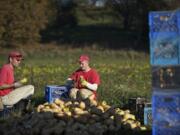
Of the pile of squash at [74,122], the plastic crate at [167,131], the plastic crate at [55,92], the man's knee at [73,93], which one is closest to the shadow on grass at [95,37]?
the plastic crate at [55,92]

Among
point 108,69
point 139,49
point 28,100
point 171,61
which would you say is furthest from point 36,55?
point 171,61

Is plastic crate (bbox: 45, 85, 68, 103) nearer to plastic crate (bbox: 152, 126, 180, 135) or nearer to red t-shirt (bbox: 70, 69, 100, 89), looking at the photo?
red t-shirt (bbox: 70, 69, 100, 89)

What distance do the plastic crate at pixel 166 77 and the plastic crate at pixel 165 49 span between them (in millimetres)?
66

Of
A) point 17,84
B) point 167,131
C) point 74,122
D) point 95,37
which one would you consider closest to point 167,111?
point 167,131

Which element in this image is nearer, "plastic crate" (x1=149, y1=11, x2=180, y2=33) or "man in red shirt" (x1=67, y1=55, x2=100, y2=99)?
"plastic crate" (x1=149, y1=11, x2=180, y2=33)

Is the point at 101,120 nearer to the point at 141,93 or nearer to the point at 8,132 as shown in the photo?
the point at 8,132

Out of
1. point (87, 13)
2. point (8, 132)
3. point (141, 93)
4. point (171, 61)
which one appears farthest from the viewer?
point (87, 13)

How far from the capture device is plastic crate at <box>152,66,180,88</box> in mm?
8453

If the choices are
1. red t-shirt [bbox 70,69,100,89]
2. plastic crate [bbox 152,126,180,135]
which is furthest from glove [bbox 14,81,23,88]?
plastic crate [bbox 152,126,180,135]

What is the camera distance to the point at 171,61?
8445 mm

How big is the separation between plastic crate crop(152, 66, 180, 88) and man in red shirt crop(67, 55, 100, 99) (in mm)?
3892

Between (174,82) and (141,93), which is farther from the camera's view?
(141,93)

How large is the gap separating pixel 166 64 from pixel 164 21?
21.9 inches

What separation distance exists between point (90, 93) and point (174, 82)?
4214mm
